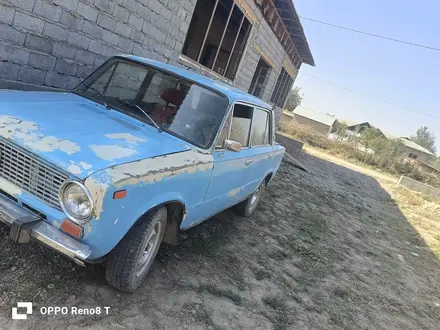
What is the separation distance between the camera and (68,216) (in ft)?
7.84

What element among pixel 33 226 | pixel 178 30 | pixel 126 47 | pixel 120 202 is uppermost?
pixel 178 30

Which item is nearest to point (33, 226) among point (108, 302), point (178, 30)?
point (108, 302)

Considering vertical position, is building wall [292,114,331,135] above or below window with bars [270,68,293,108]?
below

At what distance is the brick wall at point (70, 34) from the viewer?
14.5 feet

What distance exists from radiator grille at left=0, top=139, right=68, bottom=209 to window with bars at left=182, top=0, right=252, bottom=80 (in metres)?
7.94

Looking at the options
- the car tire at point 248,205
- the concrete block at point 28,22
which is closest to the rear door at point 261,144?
the car tire at point 248,205

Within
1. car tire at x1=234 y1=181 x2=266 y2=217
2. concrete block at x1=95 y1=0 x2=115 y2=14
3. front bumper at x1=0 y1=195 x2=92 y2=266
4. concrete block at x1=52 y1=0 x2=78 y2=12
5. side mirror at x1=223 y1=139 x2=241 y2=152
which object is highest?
concrete block at x1=95 y1=0 x2=115 y2=14

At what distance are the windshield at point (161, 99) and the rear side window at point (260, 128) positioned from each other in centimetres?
101

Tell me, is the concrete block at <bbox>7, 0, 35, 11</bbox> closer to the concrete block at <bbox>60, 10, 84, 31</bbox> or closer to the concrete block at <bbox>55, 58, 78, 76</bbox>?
the concrete block at <bbox>60, 10, 84, 31</bbox>

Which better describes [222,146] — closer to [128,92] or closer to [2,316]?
[128,92]

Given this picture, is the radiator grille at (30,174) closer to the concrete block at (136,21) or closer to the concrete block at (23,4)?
the concrete block at (23,4)

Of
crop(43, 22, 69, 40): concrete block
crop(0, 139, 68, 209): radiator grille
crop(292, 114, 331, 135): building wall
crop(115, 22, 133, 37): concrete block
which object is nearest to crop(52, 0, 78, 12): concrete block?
crop(43, 22, 69, 40): concrete block

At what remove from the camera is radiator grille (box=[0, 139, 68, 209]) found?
243 cm

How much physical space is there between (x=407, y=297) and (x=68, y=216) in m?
4.65
